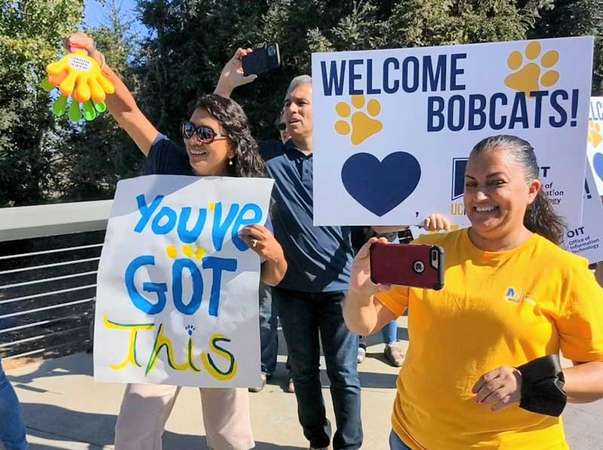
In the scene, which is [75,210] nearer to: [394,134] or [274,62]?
[274,62]

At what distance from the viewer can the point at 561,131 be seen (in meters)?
2.37

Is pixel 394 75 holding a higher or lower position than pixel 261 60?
lower

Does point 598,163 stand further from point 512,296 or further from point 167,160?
point 167,160

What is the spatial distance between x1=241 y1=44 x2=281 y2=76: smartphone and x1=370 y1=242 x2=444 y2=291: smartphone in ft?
4.62

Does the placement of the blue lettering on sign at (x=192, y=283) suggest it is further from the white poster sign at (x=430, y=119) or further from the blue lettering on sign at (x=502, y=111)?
the blue lettering on sign at (x=502, y=111)

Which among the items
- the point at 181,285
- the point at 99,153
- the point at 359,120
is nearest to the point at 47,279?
the point at 181,285

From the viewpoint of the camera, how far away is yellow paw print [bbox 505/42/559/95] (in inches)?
92.0

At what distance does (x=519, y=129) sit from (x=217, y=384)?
154 cm

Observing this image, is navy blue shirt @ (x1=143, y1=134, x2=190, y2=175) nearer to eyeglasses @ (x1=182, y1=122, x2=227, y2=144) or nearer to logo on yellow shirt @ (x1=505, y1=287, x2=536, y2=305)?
eyeglasses @ (x1=182, y1=122, x2=227, y2=144)

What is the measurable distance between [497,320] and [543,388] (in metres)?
0.22

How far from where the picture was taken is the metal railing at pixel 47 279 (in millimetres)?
3947

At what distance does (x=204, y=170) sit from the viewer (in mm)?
2412

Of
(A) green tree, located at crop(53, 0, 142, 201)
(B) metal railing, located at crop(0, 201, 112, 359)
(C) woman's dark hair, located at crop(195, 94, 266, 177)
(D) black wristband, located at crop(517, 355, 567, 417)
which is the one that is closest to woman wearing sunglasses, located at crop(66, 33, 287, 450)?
(C) woman's dark hair, located at crop(195, 94, 266, 177)

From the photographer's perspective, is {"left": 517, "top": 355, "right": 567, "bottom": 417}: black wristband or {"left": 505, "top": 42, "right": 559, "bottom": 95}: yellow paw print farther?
{"left": 505, "top": 42, "right": 559, "bottom": 95}: yellow paw print
